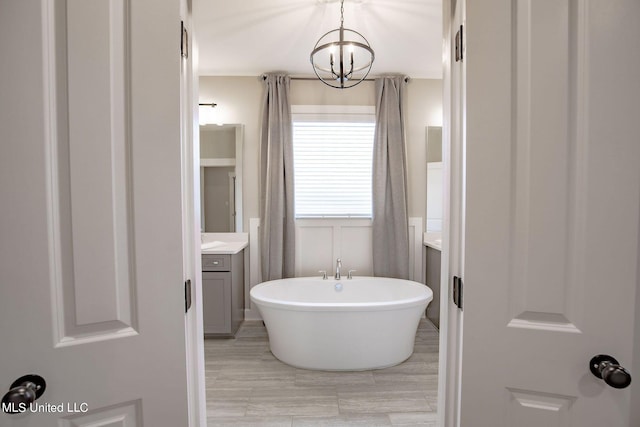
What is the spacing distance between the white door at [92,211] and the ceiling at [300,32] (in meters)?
1.56

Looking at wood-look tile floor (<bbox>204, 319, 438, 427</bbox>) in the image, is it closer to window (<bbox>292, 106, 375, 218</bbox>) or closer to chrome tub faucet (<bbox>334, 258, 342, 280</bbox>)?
chrome tub faucet (<bbox>334, 258, 342, 280</bbox>)

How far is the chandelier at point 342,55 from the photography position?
1854mm

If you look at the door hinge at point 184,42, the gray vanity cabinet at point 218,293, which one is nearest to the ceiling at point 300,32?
the door hinge at point 184,42

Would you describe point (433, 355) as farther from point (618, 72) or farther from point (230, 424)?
point (618, 72)

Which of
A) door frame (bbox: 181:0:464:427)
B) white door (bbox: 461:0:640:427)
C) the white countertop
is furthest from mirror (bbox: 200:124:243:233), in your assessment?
white door (bbox: 461:0:640:427)

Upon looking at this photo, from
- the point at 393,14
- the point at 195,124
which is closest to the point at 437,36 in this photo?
the point at 393,14

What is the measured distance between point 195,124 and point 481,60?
2.97 ft

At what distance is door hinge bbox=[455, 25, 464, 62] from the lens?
0.90 metres

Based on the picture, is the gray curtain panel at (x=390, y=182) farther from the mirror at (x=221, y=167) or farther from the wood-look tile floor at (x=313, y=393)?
the mirror at (x=221, y=167)

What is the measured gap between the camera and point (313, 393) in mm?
2088

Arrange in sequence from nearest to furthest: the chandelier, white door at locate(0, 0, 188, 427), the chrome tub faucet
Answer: white door at locate(0, 0, 188, 427) → the chandelier → the chrome tub faucet

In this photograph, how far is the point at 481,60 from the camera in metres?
0.83

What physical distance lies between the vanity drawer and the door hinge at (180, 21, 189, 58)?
87.1 inches

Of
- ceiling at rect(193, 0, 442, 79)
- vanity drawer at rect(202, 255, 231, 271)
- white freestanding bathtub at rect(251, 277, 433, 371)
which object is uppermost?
ceiling at rect(193, 0, 442, 79)
